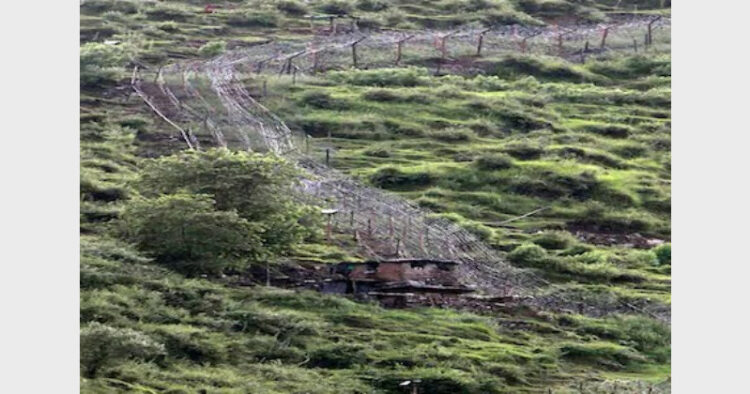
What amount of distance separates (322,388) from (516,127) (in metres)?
19.9

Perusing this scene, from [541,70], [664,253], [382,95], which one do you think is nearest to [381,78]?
[382,95]

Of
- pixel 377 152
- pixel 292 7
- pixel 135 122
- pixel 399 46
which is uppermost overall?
pixel 292 7

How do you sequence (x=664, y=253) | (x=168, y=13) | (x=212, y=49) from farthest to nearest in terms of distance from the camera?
(x=168, y=13), (x=212, y=49), (x=664, y=253)

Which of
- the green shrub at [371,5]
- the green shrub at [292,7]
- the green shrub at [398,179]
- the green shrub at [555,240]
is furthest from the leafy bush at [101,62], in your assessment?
the green shrub at [555,240]

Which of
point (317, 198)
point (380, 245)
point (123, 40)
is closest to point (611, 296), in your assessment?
point (380, 245)

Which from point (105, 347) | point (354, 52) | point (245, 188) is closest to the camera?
point (105, 347)

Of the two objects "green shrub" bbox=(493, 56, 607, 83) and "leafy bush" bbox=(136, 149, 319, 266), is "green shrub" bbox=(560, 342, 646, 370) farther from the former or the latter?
"green shrub" bbox=(493, 56, 607, 83)

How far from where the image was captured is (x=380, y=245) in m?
32.0

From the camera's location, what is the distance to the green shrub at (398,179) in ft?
121

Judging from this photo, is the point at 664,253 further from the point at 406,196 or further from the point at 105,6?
the point at 105,6

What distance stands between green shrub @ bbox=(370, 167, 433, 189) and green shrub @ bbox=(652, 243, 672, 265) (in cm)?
671

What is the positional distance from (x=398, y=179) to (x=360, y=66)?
1159 cm

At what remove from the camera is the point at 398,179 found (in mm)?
37031

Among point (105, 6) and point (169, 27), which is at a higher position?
point (105, 6)
